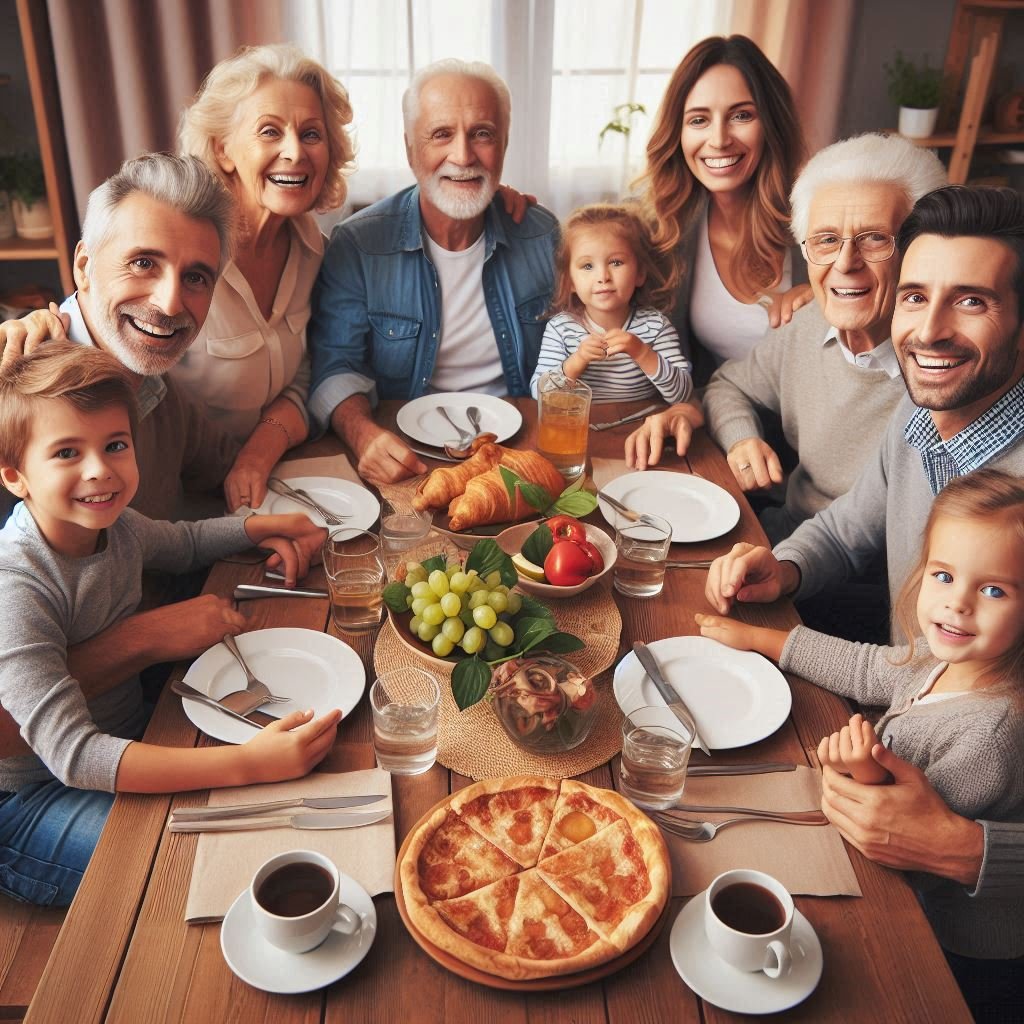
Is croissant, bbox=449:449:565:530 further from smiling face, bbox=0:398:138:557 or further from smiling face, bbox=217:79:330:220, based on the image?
smiling face, bbox=217:79:330:220

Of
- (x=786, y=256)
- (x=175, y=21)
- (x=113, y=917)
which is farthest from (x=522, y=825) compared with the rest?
(x=175, y=21)

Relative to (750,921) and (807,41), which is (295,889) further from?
(807,41)

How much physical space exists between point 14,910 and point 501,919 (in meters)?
0.76

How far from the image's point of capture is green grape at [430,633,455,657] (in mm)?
1418

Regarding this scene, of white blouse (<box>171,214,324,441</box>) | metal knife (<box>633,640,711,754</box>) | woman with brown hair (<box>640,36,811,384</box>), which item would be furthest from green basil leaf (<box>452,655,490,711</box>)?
woman with brown hair (<box>640,36,811,384</box>)

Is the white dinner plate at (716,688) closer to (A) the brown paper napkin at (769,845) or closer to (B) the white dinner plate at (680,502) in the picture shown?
(A) the brown paper napkin at (769,845)

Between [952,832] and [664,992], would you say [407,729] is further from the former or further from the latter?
[952,832]

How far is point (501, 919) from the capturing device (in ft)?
3.67

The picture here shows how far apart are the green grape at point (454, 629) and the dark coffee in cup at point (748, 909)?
0.52m

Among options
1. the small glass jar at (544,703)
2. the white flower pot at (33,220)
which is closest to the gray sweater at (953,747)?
the small glass jar at (544,703)

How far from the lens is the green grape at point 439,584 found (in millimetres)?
1440

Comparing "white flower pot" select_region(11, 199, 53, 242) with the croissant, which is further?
"white flower pot" select_region(11, 199, 53, 242)

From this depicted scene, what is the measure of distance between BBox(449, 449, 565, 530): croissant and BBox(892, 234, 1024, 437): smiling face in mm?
686

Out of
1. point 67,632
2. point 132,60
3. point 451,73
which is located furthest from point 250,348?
point 132,60
